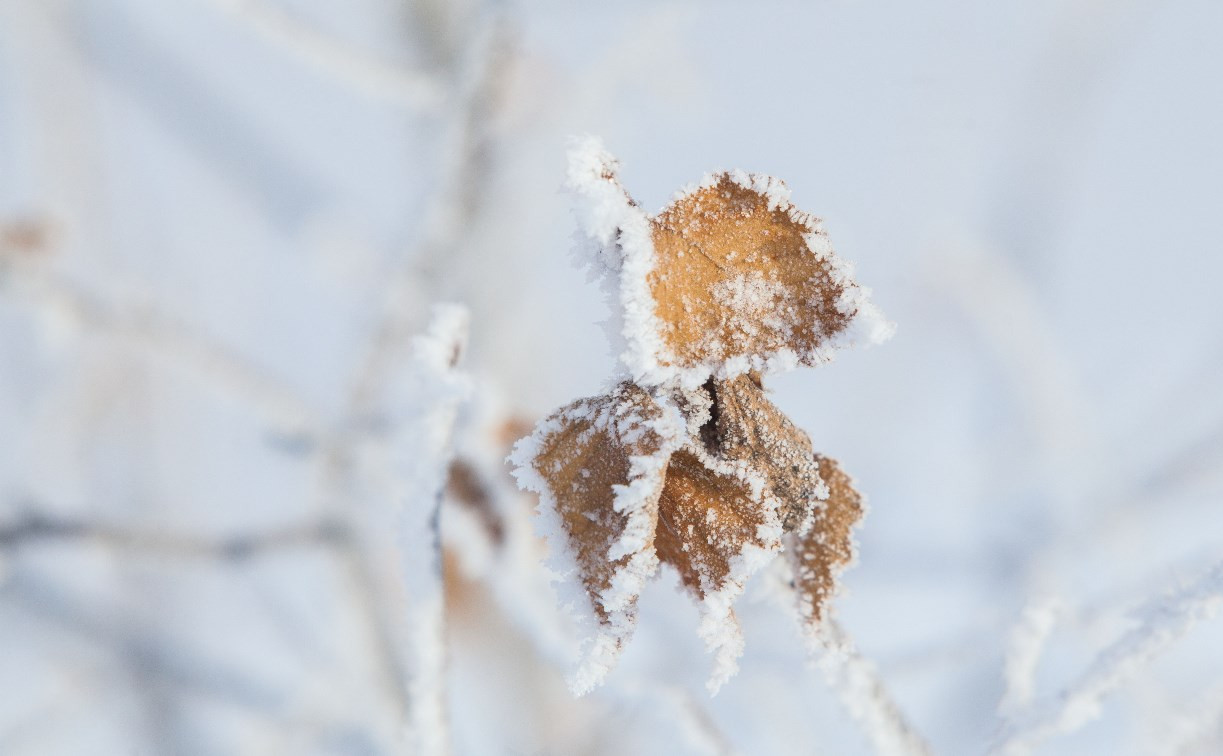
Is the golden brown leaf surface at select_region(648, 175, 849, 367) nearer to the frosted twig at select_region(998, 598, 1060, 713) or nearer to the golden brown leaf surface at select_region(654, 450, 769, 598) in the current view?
the golden brown leaf surface at select_region(654, 450, 769, 598)

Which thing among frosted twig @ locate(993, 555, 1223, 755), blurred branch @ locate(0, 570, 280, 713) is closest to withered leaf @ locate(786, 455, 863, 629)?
frosted twig @ locate(993, 555, 1223, 755)

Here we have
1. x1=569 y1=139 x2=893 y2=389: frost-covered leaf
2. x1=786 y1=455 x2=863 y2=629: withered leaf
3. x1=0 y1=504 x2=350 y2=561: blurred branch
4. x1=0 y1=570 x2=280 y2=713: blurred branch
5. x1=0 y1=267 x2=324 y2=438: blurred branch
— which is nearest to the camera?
x1=569 y1=139 x2=893 y2=389: frost-covered leaf

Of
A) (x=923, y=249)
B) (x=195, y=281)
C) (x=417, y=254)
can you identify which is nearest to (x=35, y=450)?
(x=195, y=281)

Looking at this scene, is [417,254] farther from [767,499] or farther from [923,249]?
[923,249]

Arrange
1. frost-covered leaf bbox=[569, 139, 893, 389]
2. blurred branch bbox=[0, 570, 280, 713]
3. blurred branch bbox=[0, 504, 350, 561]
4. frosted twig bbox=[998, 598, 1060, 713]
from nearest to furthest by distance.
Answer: frost-covered leaf bbox=[569, 139, 893, 389], frosted twig bbox=[998, 598, 1060, 713], blurred branch bbox=[0, 504, 350, 561], blurred branch bbox=[0, 570, 280, 713]

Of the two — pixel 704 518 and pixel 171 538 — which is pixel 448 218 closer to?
pixel 171 538

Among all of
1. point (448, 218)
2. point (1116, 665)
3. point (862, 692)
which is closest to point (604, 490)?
point (862, 692)

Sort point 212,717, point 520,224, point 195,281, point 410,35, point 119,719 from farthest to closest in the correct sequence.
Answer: point 195,281 → point 212,717 → point 119,719 → point 410,35 → point 520,224
